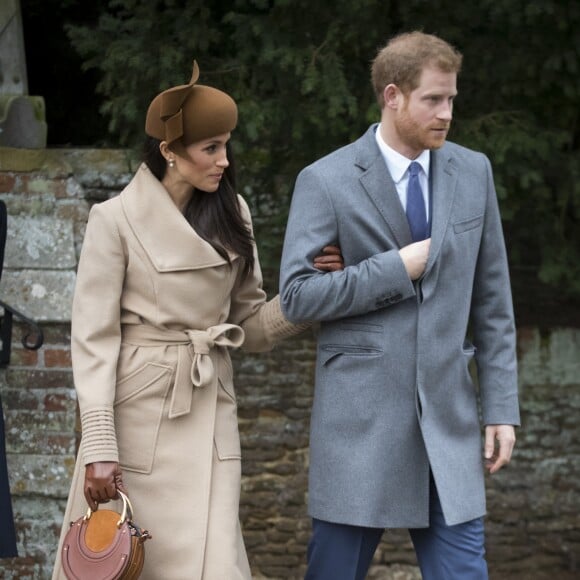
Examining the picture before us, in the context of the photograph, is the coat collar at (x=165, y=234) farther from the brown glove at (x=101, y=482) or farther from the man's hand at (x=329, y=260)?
the brown glove at (x=101, y=482)

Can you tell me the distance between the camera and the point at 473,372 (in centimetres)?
633

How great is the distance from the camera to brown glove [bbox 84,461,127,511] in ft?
11.3

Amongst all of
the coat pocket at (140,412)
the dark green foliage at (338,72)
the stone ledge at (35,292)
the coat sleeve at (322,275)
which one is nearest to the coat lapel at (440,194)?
the coat sleeve at (322,275)

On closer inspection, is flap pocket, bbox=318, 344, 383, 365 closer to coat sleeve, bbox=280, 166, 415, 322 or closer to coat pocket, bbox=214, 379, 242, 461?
coat sleeve, bbox=280, 166, 415, 322

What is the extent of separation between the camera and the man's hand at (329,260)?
11.7 feet

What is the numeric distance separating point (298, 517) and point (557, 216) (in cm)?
190

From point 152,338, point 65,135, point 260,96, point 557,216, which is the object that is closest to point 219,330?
point 152,338

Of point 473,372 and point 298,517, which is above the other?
point 473,372

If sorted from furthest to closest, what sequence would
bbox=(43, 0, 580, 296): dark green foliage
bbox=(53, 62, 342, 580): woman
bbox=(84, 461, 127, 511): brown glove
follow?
bbox=(43, 0, 580, 296): dark green foliage → bbox=(53, 62, 342, 580): woman → bbox=(84, 461, 127, 511): brown glove

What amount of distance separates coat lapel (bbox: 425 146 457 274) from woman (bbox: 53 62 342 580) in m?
0.27

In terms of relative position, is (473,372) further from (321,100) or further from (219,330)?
(219,330)

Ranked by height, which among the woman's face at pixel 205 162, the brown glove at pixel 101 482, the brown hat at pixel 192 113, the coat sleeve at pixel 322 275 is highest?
the brown hat at pixel 192 113

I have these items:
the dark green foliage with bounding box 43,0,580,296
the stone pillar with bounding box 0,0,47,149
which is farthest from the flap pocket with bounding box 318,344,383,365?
the stone pillar with bounding box 0,0,47,149

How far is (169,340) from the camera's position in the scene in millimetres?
3648
